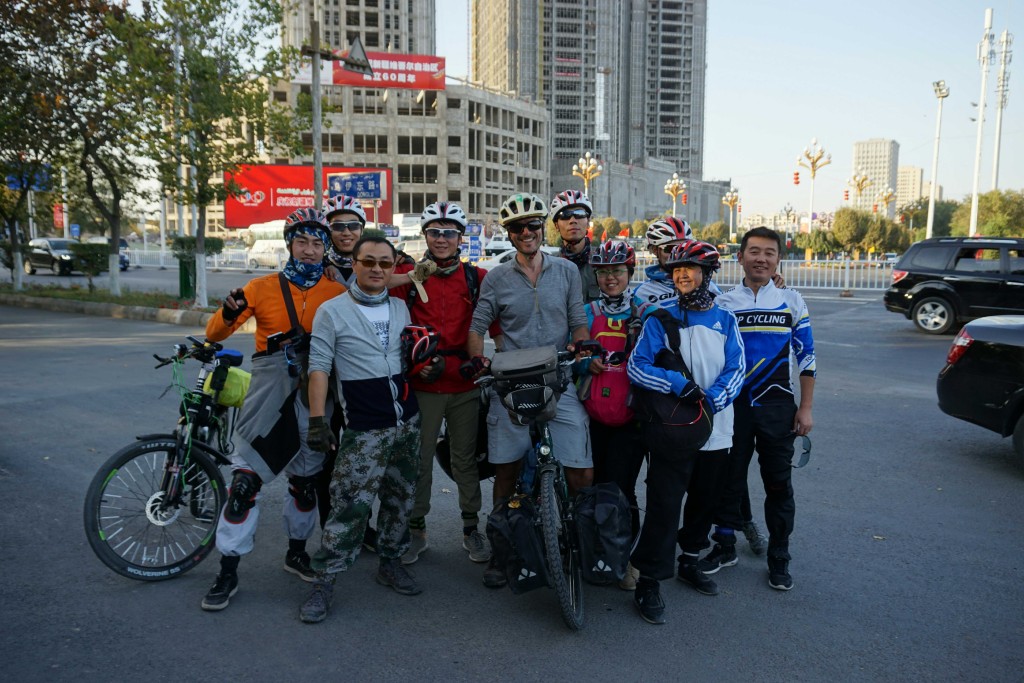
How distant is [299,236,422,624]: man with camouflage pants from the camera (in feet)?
12.7

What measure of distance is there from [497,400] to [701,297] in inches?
46.9

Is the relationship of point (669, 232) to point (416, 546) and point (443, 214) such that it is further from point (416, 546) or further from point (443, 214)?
point (416, 546)

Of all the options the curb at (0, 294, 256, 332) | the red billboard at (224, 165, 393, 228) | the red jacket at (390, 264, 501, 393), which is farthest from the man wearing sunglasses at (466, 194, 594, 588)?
the red billboard at (224, 165, 393, 228)

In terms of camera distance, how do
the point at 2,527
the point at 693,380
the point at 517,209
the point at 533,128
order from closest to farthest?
the point at 693,380
the point at 517,209
the point at 2,527
the point at 533,128

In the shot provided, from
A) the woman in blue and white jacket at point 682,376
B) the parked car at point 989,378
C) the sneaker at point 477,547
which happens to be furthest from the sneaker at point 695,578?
the parked car at point 989,378

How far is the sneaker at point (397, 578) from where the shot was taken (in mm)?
4125

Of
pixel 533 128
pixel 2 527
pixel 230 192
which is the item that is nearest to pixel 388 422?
pixel 2 527

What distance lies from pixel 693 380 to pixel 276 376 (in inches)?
82.2

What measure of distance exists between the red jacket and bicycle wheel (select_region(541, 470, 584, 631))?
91 centimetres

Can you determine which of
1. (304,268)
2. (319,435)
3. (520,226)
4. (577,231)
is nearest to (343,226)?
(304,268)

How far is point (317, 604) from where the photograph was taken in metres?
3.84

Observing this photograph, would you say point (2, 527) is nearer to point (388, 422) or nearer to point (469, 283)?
point (388, 422)

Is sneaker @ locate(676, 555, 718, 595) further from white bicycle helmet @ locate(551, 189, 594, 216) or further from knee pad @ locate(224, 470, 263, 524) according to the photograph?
knee pad @ locate(224, 470, 263, 524)

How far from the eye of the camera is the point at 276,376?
402 cm
